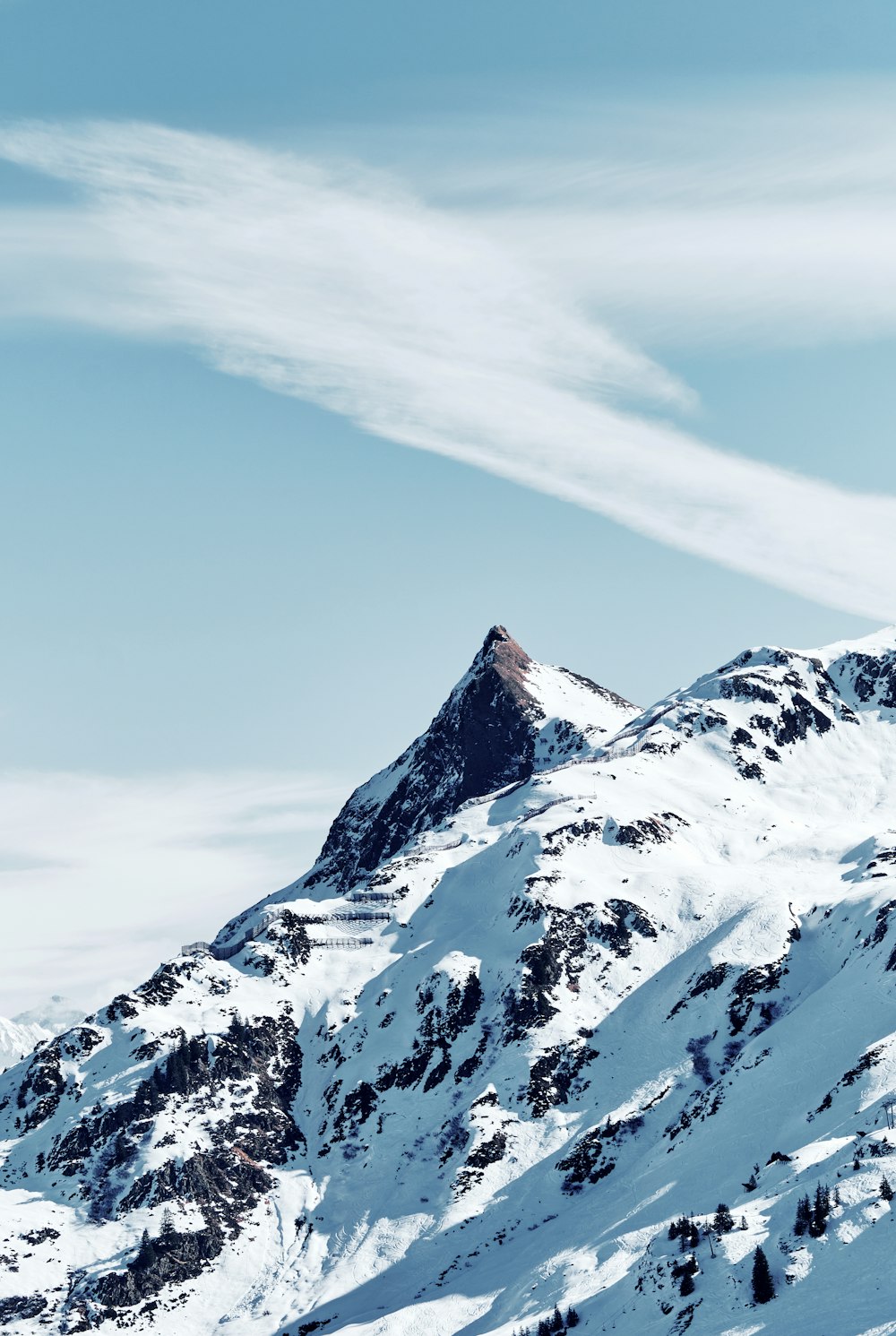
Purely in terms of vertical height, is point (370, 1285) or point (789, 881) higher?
point (789, 881)

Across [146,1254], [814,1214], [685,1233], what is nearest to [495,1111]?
[146,1254]

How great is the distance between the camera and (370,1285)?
136m

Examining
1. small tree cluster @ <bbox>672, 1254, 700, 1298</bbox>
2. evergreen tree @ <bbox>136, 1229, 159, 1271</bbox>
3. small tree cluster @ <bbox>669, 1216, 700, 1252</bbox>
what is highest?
evergreen tree @ <bbox>136, 1229, 159, 1271</bbox>

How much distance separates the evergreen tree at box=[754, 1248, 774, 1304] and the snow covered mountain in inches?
15.3

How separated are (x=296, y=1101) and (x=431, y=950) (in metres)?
26.4

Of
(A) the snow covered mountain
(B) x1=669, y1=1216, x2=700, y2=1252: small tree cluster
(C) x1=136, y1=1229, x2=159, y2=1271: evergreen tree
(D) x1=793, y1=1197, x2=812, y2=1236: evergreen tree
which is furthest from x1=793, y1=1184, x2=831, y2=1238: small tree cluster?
(C) x1=136, y1=1229, x2=159, y2=1271: evergreen tree

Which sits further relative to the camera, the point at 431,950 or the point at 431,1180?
the point at 431,950

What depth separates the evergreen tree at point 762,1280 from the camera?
313ft

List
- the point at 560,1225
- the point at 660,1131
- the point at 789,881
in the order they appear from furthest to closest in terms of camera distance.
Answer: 1. the point at 789,881
2. the point at 660,1131
3. the point at 560,1225

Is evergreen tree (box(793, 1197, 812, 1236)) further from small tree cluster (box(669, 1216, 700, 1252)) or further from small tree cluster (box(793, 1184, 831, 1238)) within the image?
small tree cluster (box(669, 1216, 700, 1252))

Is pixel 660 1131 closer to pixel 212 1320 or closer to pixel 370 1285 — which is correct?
pixel 370 1285

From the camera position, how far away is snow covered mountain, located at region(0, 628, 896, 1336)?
11781 cm

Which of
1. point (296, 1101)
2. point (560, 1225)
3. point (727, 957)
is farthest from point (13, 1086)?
point (727, 957)

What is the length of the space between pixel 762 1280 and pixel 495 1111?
60302 millimetres
